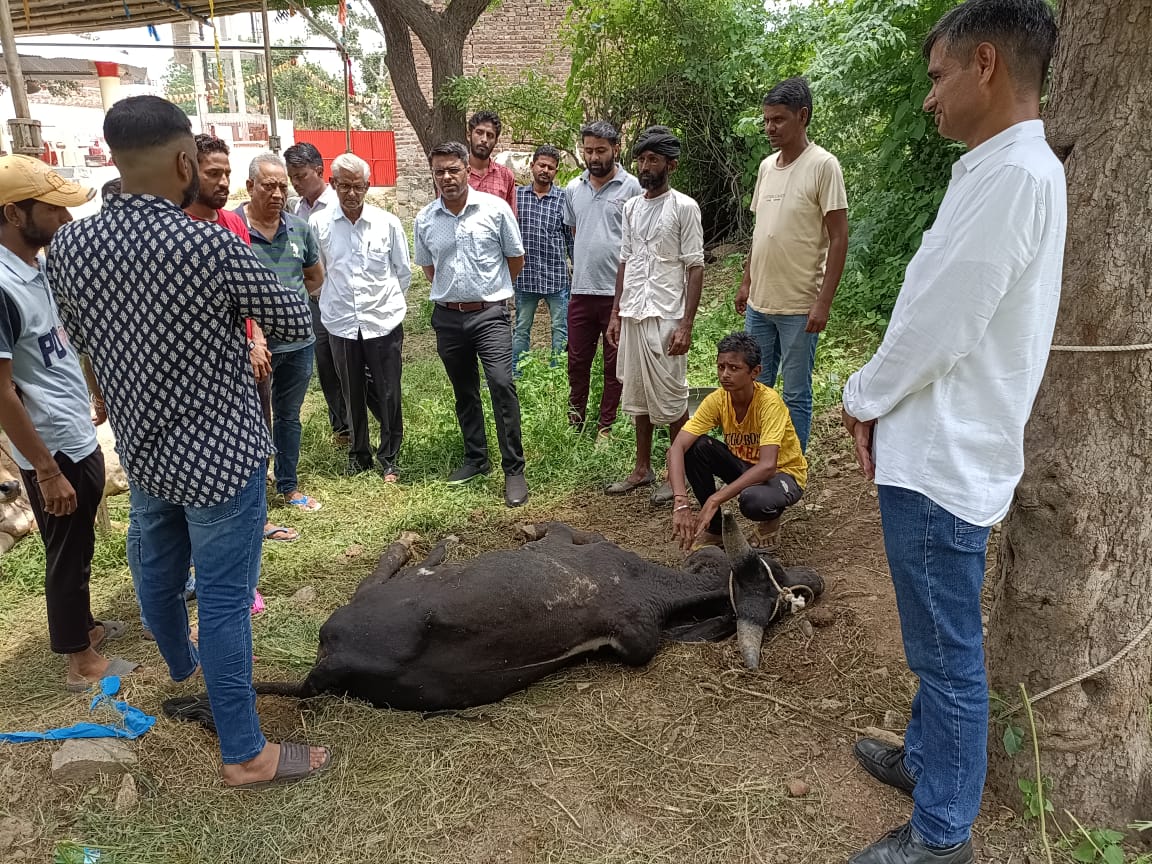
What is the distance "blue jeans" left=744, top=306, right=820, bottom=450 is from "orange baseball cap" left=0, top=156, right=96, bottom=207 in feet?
10.9

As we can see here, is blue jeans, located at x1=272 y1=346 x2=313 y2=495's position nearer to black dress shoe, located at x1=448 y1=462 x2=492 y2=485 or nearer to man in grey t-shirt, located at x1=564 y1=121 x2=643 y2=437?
black dress shoe, located at x1=448 y1=462 x2=492 y2=485

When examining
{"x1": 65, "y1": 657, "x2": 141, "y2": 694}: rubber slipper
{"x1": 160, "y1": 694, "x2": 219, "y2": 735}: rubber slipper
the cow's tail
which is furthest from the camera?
{"x1": 65, "y1": 657, "x2": 141, "y2": 694}: rubber slipper

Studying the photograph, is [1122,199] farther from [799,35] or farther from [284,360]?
[799,35]

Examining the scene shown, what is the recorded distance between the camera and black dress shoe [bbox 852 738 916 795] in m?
2.61

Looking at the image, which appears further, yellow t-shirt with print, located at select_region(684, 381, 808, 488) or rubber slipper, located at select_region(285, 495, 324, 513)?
rubber slipper, located at select_region(285, 495, 324, 513)

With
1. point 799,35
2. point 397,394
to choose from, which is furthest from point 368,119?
point 397,394

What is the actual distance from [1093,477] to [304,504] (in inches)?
174

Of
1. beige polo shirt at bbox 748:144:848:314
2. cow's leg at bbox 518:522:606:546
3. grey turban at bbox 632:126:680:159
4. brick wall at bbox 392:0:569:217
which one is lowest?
cow's leg at bbox 518:522:606:546

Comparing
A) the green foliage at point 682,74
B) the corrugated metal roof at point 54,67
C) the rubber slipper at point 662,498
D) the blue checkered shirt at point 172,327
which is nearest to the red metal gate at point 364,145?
the corrugated metal roof at point 54,67

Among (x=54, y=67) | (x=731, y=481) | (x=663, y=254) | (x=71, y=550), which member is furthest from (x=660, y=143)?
(x=54, y=67)

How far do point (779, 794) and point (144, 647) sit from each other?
286cm

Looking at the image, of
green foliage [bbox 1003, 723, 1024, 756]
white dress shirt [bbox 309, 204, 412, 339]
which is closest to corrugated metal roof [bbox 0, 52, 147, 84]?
white dress shirt [bbox 309, 204, 412, 339]

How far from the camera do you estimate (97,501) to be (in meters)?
3.23

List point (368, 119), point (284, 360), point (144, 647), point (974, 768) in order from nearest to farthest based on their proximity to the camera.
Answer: point (974, 768)
point (144, 647)
point (284, 360)
point (368, 119)
